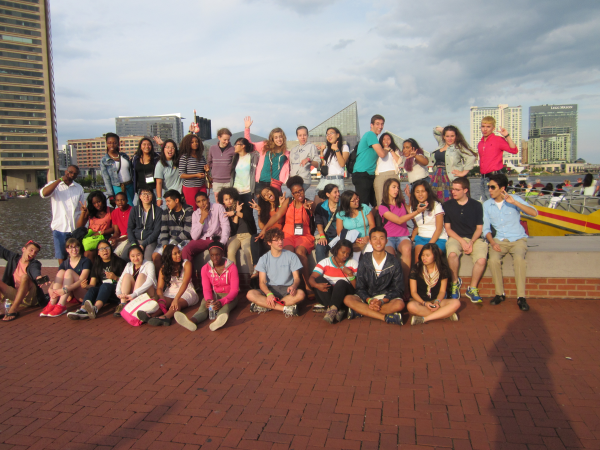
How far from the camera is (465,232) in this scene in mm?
5836

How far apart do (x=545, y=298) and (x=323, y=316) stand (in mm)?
3020

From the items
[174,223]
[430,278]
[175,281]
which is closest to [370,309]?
[430,278]

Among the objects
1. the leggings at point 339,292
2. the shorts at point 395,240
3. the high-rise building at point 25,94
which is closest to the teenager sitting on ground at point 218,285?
the leggings at point 339,292

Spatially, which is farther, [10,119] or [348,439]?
[10,119]

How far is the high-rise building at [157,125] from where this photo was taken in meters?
90.6

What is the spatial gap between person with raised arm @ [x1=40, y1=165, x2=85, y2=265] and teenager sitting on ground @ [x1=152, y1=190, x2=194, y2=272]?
1832 millimetres

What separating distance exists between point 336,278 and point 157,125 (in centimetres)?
9294

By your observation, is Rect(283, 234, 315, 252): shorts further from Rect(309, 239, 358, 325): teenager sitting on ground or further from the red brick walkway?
→ the red brick walkway

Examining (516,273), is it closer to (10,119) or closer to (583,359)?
(583,359)

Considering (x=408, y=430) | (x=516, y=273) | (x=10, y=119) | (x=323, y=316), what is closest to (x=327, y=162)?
(x=323, y=316)

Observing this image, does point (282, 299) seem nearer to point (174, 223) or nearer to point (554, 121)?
point (174, 223)

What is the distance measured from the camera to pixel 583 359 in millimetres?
3906

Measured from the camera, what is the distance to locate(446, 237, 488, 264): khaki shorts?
5656 millimetres

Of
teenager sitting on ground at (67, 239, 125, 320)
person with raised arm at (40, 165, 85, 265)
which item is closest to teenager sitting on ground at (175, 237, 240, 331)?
teenager sitting on ground at (67, 239, 125, 320)
